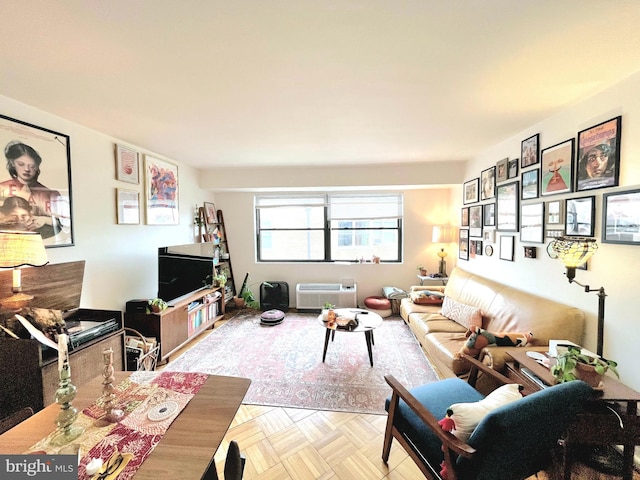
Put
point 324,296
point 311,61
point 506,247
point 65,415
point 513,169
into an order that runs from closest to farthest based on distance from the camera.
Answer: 1. point 65,415
2. point 311,61
3. point 513,169
4. point 506,247
5. point 324,296

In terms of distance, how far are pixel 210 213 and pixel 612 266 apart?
4.81 metres

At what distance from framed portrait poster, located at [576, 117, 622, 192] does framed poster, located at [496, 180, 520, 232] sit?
0.70m

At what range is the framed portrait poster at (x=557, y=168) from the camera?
208cm

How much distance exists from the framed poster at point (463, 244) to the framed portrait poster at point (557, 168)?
1.55 metres

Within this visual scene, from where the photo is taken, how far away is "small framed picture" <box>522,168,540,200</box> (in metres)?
2.44

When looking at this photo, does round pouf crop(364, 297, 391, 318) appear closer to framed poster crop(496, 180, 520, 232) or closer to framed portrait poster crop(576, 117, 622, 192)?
framed poster crop(496, 180, 520, 232)

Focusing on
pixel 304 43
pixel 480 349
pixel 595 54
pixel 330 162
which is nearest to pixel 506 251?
pixel 480 349

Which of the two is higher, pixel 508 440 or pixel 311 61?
pixel 311 61

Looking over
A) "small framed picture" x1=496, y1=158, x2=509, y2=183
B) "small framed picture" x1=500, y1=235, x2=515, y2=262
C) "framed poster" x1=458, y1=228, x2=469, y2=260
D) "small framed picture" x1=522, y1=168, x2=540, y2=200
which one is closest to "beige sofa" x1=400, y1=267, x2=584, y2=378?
"small framed picture" x1=500, y1=235, x2=515, y2=262

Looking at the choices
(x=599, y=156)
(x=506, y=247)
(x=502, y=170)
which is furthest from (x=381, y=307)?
(x=599, y=156)

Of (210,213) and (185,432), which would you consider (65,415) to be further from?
(210,213)

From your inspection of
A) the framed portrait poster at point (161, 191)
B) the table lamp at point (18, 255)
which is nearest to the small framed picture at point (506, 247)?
the table lamp at point (18, 255)

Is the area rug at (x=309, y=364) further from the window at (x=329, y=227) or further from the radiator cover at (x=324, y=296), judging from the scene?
the window at (x=329, y=227)

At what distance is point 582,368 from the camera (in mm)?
1366
